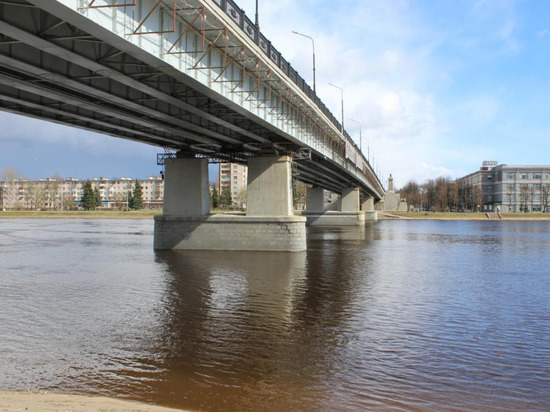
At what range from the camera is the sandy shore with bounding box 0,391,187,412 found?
765cm

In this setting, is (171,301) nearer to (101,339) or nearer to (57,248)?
(101,339)

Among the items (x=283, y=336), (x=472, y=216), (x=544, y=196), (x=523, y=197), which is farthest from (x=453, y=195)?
(x=283, y=336)

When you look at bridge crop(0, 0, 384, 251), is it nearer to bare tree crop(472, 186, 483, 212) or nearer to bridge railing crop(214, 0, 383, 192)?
bridge railing crop(214, 0, 383, 192)

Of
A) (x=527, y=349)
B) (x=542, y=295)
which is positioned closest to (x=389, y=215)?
(x=542, y=295)

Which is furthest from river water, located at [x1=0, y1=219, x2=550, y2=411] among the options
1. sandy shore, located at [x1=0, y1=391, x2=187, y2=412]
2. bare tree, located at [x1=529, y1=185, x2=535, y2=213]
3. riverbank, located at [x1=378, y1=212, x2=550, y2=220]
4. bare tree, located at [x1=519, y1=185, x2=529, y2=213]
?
bare tree, located at [x1=529, y1=185, x2=535, y2=213]

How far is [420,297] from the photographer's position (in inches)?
748

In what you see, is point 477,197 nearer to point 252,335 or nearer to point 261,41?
point 261,41

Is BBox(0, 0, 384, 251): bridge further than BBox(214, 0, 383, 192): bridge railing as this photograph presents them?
No

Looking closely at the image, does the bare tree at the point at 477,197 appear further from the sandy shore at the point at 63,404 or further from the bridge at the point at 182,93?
the sandy shore at the point at 63,404

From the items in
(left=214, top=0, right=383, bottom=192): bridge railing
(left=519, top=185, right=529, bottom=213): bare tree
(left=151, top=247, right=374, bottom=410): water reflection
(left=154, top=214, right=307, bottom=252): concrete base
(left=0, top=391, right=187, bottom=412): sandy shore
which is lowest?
(left=151, top=247, right=374, bottom=410): water reflection

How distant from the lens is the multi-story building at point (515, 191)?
14688 centimetres

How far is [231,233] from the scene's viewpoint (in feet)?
117

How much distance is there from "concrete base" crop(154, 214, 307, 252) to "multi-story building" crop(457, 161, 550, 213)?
12743 cm

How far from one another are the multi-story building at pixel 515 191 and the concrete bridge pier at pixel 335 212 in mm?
76425
